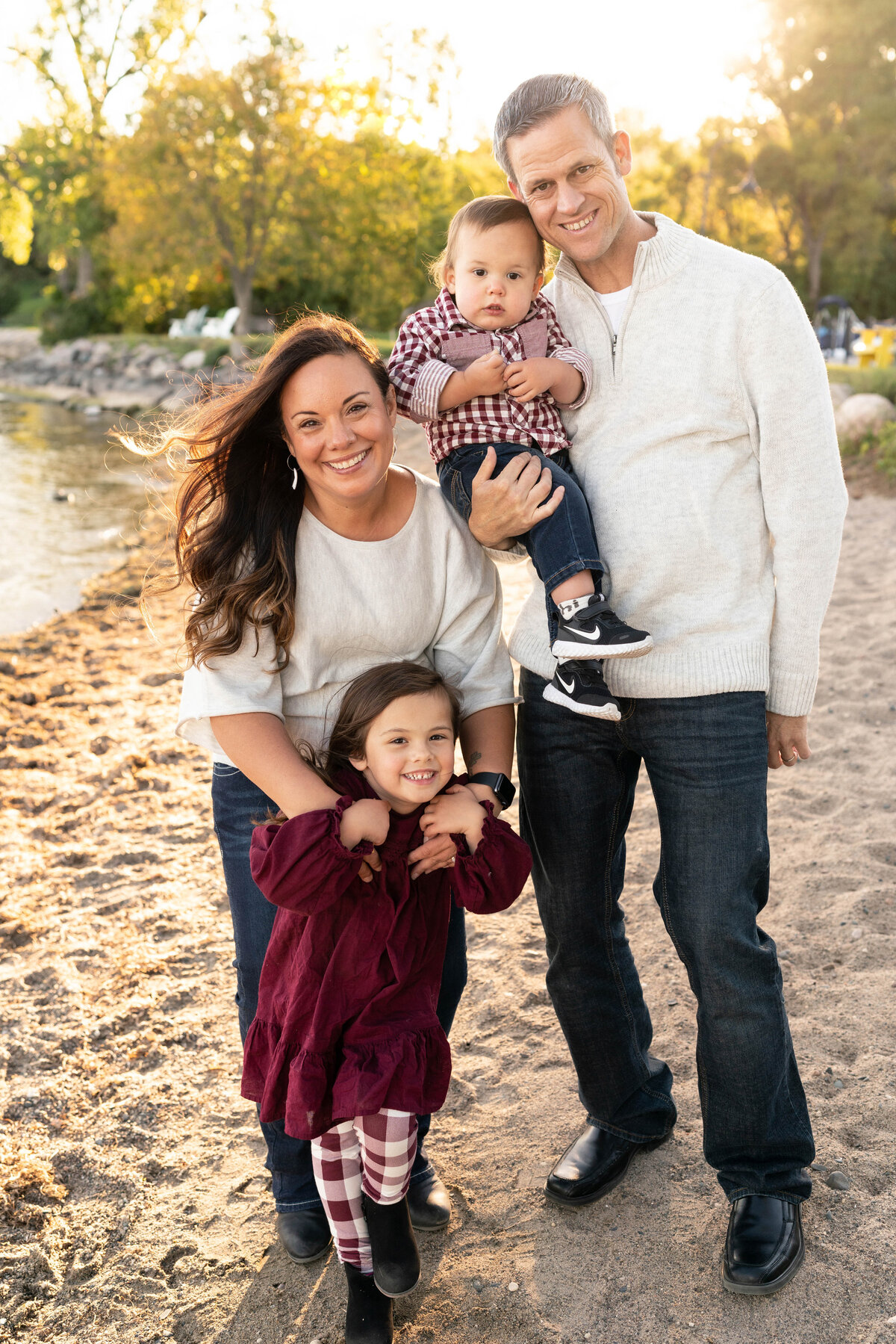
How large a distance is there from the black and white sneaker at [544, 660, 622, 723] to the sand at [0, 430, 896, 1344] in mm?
1179

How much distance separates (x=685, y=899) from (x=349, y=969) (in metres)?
0.66

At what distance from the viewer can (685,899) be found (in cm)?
205

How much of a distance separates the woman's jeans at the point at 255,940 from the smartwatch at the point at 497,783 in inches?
10.5

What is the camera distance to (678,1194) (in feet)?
Answer: 7.76

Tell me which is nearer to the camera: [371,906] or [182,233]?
[371,906]

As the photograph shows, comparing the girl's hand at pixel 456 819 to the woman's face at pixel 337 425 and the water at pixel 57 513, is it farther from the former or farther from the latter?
the water at pixel 57 513

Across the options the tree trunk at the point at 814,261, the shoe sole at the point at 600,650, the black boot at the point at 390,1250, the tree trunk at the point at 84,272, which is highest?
the tree trunk at the point at 84,272

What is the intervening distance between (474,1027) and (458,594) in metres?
1.45

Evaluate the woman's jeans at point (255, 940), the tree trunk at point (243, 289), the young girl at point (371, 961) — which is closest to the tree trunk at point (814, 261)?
the tree trunk at point (243, 289)

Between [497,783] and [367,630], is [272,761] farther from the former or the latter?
[497,783]

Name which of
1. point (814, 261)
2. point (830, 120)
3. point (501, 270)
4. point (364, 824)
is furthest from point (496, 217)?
point (830, 120)

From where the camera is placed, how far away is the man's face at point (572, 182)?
6.55 ft

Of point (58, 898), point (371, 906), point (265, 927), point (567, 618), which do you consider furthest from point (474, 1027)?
point (58, 898)

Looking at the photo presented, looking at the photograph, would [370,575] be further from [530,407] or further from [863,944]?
[863,944]
